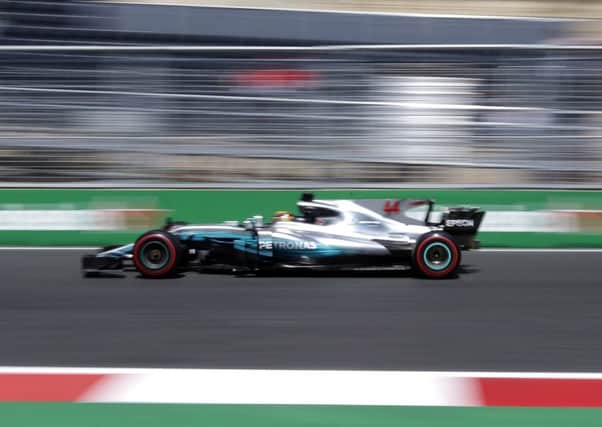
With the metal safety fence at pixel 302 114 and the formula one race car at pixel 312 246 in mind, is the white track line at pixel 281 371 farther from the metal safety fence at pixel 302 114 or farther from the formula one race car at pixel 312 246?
the metal safety fence at pixel 302 114

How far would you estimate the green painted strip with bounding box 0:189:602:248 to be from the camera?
375 inches

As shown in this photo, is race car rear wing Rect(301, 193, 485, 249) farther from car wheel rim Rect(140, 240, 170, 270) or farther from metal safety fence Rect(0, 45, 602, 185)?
metal safety fence Rect(0, 45, 602, 185)

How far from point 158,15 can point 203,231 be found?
11.6 meters

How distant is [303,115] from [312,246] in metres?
2.38

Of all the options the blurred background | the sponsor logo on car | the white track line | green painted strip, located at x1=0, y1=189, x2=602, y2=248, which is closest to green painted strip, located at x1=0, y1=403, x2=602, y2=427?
the white track line

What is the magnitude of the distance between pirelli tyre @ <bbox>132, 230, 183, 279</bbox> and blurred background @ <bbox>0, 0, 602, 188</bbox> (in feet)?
7.33

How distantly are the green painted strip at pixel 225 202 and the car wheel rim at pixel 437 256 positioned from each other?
201cm

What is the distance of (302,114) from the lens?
9602 millimetres

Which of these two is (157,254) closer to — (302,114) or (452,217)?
(452,217)

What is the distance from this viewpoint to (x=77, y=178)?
9.77m

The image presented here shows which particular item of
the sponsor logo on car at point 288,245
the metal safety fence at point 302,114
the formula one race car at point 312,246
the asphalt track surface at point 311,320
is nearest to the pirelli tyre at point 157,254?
the formula one race car at point 312,246

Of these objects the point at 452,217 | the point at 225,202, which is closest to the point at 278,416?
the point at 452,217

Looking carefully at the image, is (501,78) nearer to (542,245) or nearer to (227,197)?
(542,245)

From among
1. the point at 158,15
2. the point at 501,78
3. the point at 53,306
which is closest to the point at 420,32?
the point at 158,15
